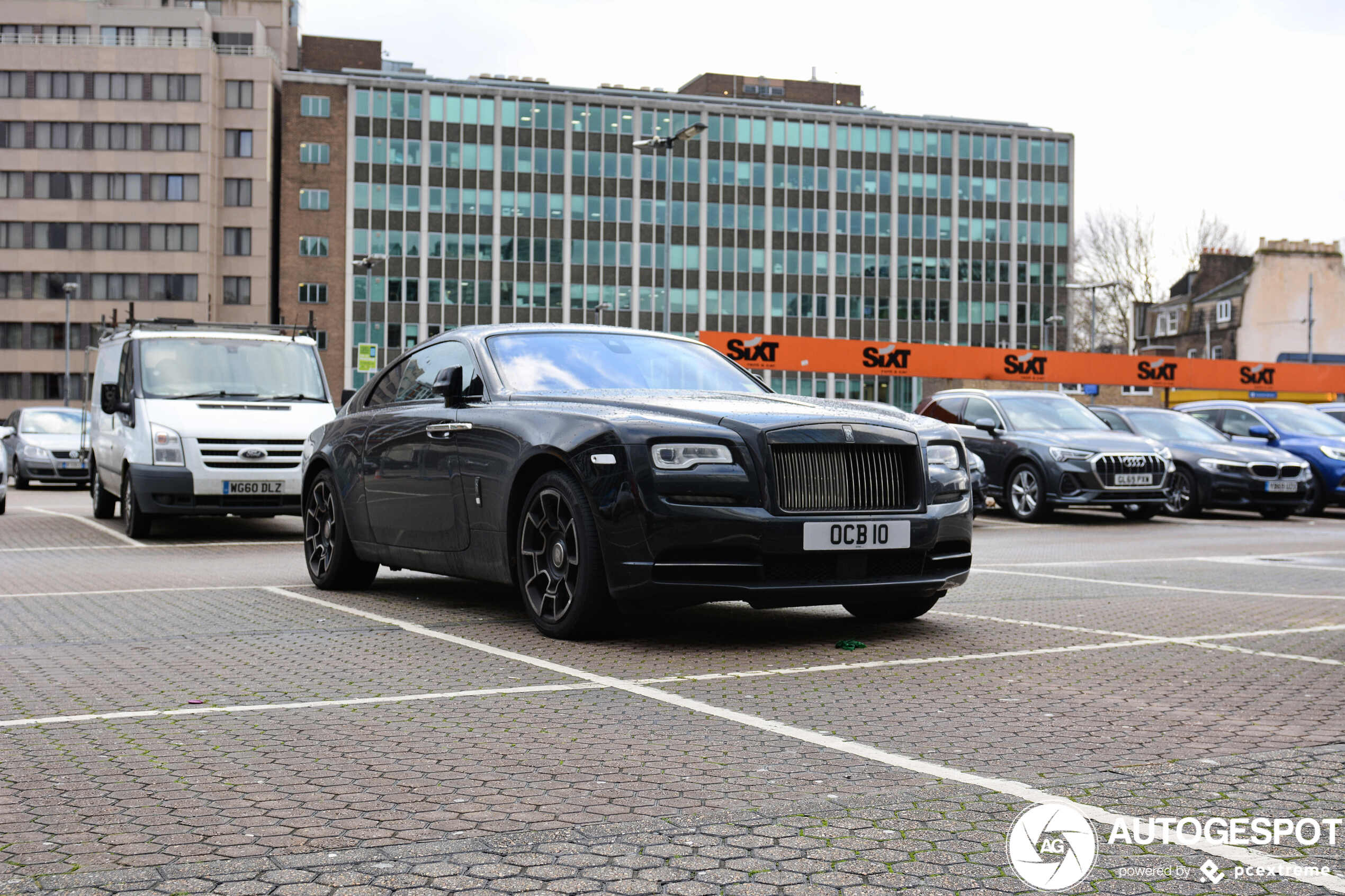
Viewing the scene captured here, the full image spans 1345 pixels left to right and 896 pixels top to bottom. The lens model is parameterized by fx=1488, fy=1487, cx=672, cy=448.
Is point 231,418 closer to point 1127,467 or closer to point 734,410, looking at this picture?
point 734,410

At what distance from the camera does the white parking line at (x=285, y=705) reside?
5230mm

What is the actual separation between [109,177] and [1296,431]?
7548 centimetres

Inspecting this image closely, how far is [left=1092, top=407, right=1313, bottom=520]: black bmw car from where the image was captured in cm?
2064

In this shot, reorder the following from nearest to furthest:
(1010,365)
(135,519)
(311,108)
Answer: (135,519), (1010,365), (311,108)

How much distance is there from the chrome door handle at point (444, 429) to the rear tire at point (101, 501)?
10.6 m

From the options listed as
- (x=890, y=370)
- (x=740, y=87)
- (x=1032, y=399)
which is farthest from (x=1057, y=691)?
(x=740, y=87)

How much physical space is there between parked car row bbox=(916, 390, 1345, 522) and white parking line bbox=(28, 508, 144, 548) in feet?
31.5

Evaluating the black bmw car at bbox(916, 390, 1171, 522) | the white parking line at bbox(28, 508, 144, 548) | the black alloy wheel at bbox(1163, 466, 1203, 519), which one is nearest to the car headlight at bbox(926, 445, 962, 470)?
the white parking line at bbox(28, 508, 144, 548)

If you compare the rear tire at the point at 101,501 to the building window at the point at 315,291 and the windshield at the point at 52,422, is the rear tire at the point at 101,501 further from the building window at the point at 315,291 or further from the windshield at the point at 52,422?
the building window at the point at 315,291

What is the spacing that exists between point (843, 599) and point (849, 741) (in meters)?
2.15

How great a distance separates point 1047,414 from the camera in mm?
20344

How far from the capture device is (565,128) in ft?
289

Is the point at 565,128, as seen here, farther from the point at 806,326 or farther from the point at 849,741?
the point at 849,741

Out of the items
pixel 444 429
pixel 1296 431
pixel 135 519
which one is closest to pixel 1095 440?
pixel 1296 431
